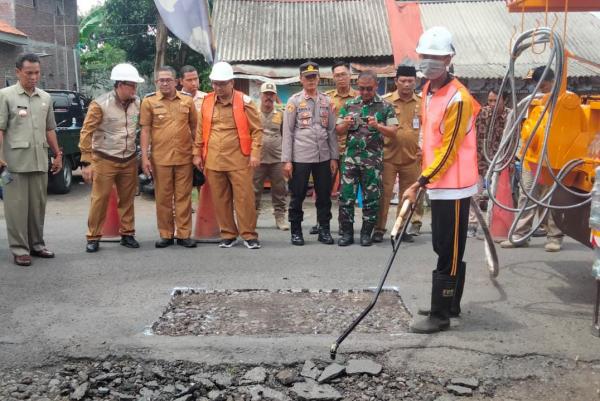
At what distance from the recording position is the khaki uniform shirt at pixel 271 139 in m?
7.55

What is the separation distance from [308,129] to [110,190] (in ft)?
7.16

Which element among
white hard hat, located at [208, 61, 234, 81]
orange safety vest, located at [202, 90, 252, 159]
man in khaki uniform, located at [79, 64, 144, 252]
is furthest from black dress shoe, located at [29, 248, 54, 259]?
white hard hat, located at [208, 61, 234, 81]

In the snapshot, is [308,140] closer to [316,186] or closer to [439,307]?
[316,186]

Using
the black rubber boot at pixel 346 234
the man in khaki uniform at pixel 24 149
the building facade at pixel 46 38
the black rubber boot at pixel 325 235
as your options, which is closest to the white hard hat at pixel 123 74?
the man in khaki uniform at pixel 24 149

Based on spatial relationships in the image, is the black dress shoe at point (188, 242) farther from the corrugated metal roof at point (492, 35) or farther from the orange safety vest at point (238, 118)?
the corrugated metal roof at point (492, 35)

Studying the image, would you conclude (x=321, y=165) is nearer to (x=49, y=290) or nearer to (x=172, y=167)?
(x=172, y=167)

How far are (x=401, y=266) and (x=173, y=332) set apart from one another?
8.15ft

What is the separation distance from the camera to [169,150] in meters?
6.37

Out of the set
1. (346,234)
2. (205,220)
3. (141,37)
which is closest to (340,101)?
(346,234)

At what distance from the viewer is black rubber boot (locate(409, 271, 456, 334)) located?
405 cm

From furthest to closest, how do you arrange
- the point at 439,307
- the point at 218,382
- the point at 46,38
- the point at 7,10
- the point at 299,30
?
the point at 46,38
the point at 7,10
the point at 299,30
the point at 439,307
the point at 218,382

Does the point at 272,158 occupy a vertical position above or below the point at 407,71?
below

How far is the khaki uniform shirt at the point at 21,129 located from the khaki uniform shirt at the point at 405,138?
3.55m

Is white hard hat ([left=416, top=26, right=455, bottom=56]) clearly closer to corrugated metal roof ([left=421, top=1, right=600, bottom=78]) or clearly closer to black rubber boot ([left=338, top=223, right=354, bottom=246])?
black rubber boot ([left=338, top=223, right=354, bottom=246])
